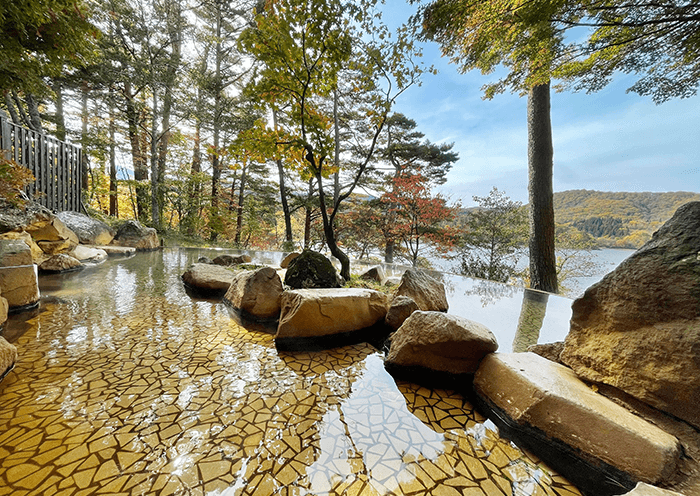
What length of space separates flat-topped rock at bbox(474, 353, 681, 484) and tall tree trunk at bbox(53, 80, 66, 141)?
664 inches

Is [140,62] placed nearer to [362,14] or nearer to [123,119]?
[123,119]

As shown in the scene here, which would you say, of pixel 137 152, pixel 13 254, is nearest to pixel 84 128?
pixel 137 152

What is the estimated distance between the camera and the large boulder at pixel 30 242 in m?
4.14

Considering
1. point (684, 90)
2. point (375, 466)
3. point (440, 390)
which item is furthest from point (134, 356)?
point (684, 90)

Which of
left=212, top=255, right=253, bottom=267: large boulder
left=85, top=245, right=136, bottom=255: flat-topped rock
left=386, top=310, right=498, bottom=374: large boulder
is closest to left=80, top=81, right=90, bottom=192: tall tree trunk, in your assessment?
left=85, top=245, right=136, bottom=255: flat-topped rock

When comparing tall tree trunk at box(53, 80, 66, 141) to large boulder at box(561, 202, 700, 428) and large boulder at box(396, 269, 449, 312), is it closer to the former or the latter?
large boulder at box(396, 269, 449, 312)

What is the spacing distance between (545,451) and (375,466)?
0.98m

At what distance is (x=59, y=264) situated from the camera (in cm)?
493

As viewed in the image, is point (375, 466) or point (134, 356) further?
point (134, 356)

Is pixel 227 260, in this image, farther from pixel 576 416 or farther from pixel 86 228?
pixel 576 416

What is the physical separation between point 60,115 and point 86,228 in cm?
846

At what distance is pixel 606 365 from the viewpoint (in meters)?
1.63

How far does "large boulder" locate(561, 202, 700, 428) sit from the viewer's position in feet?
4.42

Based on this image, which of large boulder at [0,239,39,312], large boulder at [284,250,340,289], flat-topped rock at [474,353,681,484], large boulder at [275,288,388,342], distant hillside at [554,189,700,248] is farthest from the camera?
distant hillside at [554,189,700,248]
